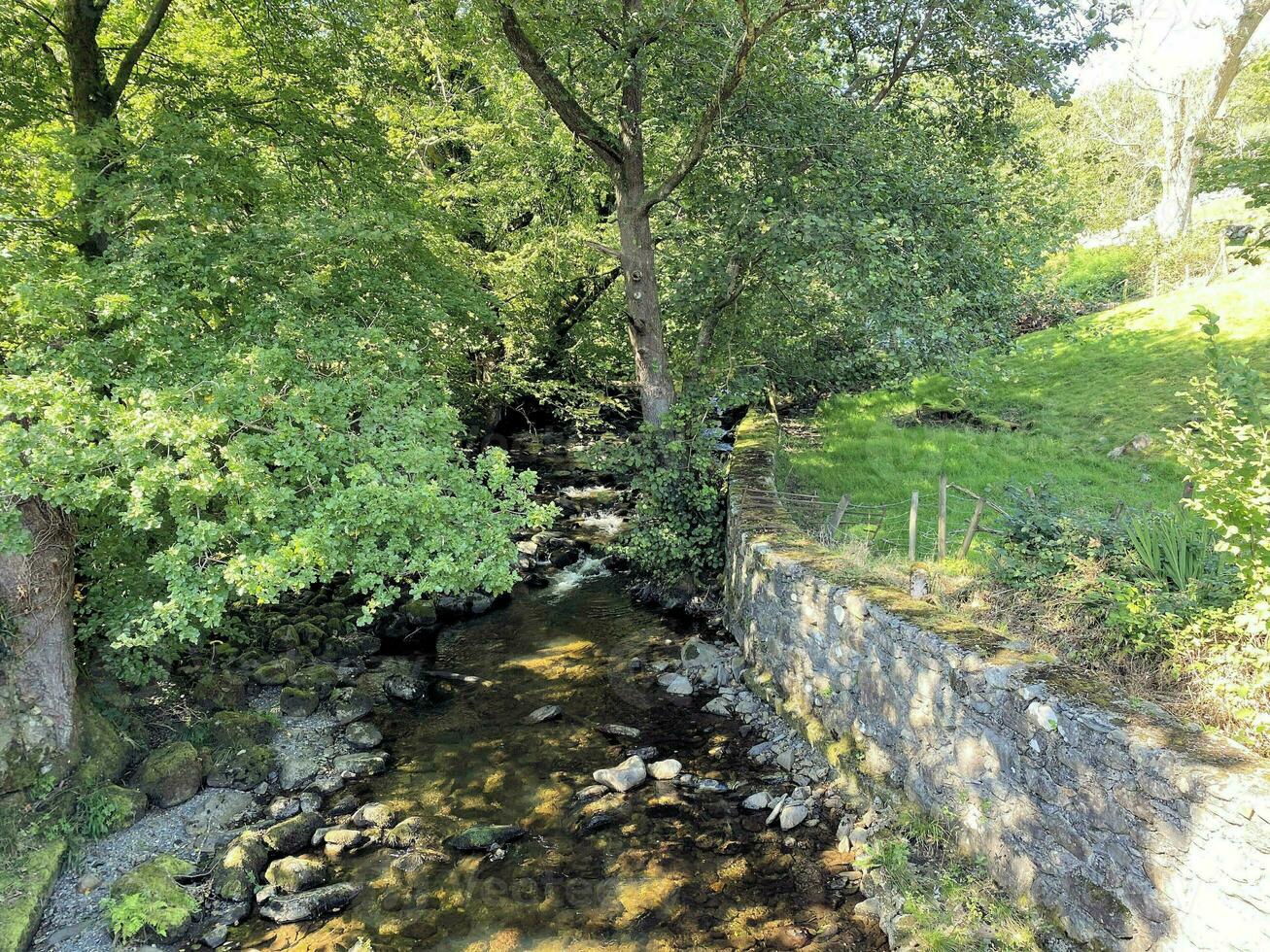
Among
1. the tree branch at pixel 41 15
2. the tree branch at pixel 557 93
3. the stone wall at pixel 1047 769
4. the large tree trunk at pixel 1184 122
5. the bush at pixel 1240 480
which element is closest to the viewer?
the stone wall at pixel 1047 769

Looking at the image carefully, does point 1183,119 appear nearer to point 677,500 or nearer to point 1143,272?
point 1143,272

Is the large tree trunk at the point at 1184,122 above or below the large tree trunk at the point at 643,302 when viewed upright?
above

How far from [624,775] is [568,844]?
1.02 metres

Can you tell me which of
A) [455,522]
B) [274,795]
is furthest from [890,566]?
[274,795]

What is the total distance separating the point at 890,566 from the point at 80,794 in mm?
8655

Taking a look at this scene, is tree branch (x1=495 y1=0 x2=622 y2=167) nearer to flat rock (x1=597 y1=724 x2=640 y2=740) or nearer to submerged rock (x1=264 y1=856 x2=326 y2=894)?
flat rock (x1=597 y1=724 x2=640 y2=740)

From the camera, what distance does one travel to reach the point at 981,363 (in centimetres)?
921

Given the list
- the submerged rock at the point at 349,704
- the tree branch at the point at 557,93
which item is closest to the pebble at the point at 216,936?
the submerged rock at the point at 349,704

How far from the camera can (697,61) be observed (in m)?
10.2

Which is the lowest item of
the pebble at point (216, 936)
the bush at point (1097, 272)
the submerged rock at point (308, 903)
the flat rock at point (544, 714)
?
the pebble at point (216, 936)

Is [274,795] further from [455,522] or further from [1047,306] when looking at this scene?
[1047,306]

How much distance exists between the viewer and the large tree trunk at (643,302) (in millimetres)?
11633

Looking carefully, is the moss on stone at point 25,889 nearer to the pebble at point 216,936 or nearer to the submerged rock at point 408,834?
the pebble at point 216,936

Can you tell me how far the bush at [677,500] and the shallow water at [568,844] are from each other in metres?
2.09
